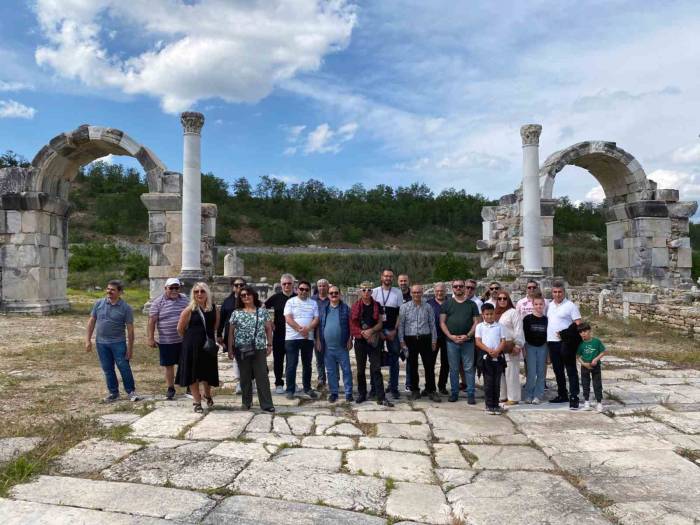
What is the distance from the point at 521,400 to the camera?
641 centimetres

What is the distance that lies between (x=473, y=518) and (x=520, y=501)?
0.43 m

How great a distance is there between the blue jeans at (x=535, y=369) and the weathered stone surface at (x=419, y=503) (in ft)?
9.70

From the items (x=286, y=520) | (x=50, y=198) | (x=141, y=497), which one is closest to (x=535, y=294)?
(x=286, y=520)

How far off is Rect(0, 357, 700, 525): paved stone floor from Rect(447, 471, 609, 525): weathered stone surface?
0.01 m

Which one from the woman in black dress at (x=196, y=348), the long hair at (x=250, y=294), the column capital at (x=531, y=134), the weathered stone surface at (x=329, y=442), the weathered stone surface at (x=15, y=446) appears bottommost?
the weathered stone surface at (x=329, y=442)

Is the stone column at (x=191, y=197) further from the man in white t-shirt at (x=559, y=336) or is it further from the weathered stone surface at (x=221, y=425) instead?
the man in white t-shirt at (x=559, y=336)

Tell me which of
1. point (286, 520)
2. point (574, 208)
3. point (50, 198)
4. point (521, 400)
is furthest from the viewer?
point (574, 208)

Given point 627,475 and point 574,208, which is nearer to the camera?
point 627,475

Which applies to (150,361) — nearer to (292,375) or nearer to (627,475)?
(292,375)

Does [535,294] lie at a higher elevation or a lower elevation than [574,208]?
lower

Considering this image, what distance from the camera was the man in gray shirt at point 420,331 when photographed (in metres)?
6.33

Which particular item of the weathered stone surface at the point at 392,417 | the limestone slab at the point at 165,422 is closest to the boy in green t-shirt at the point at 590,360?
the weathered stone surface at the point at 392,417

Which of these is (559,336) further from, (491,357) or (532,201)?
(532,201)

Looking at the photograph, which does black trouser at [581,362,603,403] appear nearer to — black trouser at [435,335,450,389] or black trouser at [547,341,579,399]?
black trouser at [547,341,579,399]
